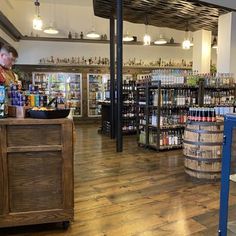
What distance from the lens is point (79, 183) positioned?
3.99 meters

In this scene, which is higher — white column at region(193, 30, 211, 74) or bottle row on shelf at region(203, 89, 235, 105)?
white column at region(193, 30, 211, 74)

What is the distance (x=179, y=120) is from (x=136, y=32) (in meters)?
6.65

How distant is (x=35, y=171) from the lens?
253 cm

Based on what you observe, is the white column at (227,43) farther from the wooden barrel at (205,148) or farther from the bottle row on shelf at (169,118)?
the wooden barrel at (205,148)

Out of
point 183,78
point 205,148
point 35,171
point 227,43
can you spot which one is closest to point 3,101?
point 35,171

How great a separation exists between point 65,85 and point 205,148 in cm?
782

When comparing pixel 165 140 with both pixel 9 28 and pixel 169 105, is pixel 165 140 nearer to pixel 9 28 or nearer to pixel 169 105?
pixel 169 105

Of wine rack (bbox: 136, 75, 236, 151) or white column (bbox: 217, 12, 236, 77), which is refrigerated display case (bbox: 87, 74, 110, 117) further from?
white column (bbox: 217, 12, 236, 77)

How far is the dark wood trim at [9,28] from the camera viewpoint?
7519mm

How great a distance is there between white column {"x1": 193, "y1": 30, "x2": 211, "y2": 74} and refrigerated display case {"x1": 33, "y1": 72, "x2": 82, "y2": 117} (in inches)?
177

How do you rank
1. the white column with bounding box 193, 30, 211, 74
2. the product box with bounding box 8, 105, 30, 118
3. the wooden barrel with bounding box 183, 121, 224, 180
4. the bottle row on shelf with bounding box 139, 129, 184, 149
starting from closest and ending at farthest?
the product box with bounding box 8, 105, 30, 118 → the wooden barrel with bounding box 183, 121, 224, 180 → the bottle row on shelf with bounding box 139, 129, 184, 149 → the white column with bounding box 193, 30, 211, 74

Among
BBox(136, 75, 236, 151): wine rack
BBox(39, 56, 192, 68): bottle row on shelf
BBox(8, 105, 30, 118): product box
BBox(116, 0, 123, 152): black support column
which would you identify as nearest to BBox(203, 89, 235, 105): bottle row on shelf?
BBox(136, 75, 236, 151): wine rack

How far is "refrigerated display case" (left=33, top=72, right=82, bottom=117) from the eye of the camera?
1060cm

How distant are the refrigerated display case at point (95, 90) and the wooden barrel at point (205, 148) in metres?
7.28
